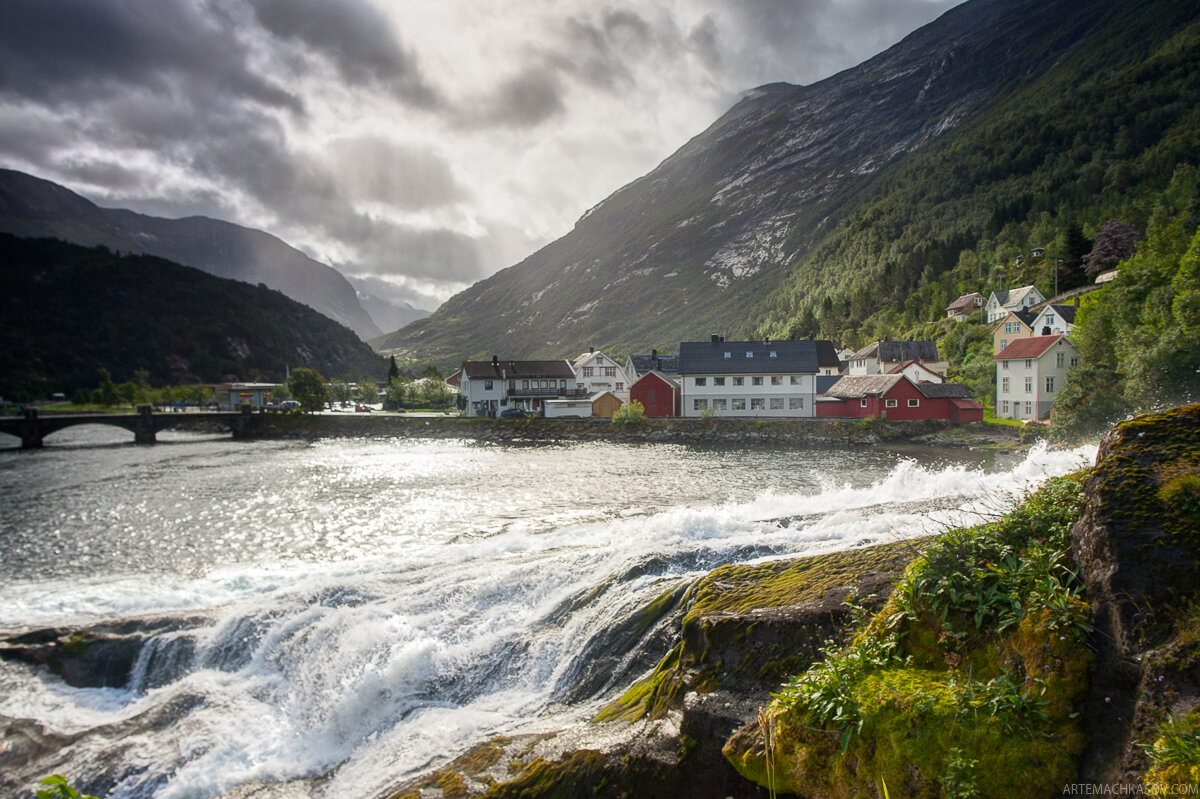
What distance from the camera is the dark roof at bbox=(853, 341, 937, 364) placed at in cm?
8425

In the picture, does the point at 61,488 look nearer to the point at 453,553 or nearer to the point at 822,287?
the point at 453,553

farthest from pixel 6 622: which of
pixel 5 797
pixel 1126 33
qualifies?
pixel 1126 33

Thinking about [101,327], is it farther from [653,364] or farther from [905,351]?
[905,351]

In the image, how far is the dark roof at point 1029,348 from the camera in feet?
173

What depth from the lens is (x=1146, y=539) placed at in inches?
163

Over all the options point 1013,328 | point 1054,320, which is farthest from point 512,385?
point 1054,320

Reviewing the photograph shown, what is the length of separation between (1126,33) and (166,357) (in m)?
337

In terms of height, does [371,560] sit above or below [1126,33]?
below

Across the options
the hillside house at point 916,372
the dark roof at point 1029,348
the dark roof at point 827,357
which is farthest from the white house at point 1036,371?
the dark roof at point 827,357

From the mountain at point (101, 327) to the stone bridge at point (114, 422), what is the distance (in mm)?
91541

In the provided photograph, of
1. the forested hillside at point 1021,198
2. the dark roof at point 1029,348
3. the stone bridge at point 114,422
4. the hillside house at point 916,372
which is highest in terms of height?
the forested hillside at point 1021,198

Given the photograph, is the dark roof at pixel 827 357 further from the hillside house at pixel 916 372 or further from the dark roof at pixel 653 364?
the dark roof at pixel 653 364

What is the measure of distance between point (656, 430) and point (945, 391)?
98.2 ft

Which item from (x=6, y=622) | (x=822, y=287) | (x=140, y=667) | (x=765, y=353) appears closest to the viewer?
(x=140, y=667)
